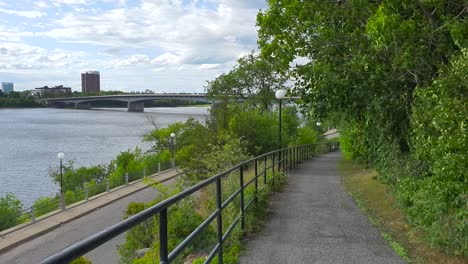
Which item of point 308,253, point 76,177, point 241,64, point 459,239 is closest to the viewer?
point 459,239

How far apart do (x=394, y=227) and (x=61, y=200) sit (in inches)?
765

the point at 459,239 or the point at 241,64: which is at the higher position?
the point at 241,64

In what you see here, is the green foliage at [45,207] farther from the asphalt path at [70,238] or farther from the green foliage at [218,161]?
the green foliage at [218,161]

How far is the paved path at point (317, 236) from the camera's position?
6.43 m

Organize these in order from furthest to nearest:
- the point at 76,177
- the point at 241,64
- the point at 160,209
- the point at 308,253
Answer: the point at 241,64 → the point at 76,177 → the point at 308,253 → the point at 160,209

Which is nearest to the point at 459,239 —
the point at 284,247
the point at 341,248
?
the point at 341,248

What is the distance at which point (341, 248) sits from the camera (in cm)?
691

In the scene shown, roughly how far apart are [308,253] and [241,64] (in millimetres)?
46247

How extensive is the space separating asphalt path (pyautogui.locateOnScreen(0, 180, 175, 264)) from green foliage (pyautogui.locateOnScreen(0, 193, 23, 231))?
2.15 m

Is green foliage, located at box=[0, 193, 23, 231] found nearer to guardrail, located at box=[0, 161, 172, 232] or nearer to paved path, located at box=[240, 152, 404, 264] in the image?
guardrail, located at box=[0, 161, 172, 232]

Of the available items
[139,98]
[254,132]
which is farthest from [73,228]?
[139,98]

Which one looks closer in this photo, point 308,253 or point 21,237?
point 308,253

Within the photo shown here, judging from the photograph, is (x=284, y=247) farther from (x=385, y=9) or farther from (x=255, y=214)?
(x=385, y=9)

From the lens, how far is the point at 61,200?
23938 millimetres
